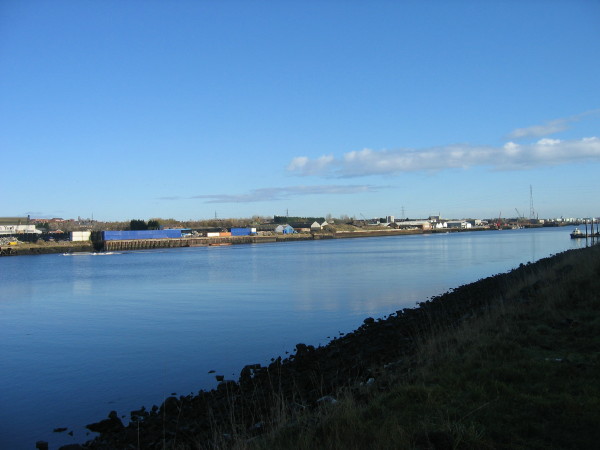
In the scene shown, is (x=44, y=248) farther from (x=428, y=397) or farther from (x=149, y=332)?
(x=428, y=397)

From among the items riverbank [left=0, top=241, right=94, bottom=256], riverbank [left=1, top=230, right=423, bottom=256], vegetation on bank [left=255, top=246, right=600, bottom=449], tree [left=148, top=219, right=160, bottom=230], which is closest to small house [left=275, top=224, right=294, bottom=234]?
riverbank [left=1, top=230, right=423, bottom=256]

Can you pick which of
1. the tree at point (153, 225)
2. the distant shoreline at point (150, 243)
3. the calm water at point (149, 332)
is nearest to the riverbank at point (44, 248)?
the distant shoreline at point (150, 243)

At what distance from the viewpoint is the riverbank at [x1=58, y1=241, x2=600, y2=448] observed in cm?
443

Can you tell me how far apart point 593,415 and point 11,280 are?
42.6m

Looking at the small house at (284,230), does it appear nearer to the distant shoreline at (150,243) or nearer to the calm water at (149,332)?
the distant shoreline at (150,243)

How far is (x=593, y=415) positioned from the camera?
4.46 metres

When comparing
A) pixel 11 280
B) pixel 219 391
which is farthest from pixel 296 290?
pixel 11 280

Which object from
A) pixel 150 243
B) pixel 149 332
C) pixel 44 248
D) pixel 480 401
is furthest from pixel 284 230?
pixel 480 401

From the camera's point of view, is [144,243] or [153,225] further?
[153,225]

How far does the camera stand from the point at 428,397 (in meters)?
5.35

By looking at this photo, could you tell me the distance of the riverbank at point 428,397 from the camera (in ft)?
14.5

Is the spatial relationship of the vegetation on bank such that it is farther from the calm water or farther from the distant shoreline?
the distant shoreline

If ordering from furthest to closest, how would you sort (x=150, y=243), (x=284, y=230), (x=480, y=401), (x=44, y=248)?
1. (x=284, y=230)
2. (x=150, y=243)
3. (x=44, y=248)
4. (x=480, y=401)

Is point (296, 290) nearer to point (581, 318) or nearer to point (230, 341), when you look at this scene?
point (230, 341)
